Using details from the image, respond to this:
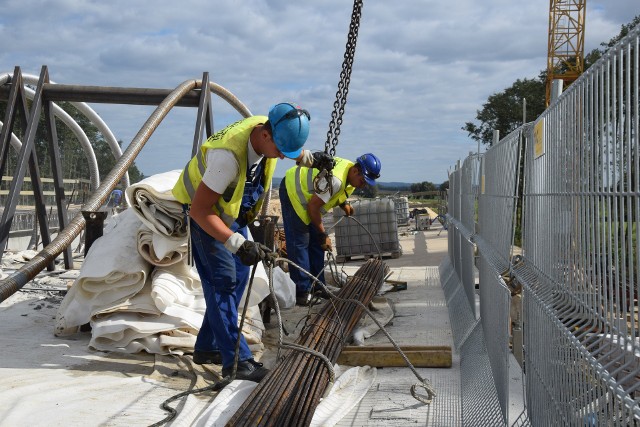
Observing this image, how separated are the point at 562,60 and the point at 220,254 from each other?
46.6m

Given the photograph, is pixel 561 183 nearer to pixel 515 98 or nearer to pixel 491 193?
pixel 491 193

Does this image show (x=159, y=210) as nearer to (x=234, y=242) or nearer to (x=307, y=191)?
(x=234, y=242)

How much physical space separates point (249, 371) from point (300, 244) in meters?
3.68

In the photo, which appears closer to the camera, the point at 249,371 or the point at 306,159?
the point at 249,371

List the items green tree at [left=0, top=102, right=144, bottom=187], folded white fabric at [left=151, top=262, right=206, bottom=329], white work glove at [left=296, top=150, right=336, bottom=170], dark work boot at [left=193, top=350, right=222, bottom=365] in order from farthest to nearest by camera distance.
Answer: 1. green tree at [left=0, top=102, right=144, bottom=187]
2. white work glove at [left=296, top=150, right=336, bottom=170]
3. folded white fabric at [left=151, top=262, right=206, bottom=329]
4. dark work boot at [left=193, top=350, right=222, bottom=365]

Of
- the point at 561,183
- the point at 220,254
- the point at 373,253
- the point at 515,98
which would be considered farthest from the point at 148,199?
the point at 515,98

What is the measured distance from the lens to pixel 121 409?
14.5ft

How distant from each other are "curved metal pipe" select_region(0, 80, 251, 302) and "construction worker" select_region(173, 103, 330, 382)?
2163 millimetres

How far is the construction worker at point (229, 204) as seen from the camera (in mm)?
4734

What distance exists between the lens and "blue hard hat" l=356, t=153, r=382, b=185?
28.0 ft

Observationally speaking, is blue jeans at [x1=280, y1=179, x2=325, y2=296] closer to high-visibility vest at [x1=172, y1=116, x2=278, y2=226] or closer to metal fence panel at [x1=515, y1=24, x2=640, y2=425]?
high-visibility vest at [x1=172, y1=116, x2=278, y2=226]

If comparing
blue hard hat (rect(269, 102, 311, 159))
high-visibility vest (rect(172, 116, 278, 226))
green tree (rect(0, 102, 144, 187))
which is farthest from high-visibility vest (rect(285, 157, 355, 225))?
green tree (rect(0, 102, 144, 187))

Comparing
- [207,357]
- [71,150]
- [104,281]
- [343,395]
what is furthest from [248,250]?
[71,150]

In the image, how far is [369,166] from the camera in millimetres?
8555
